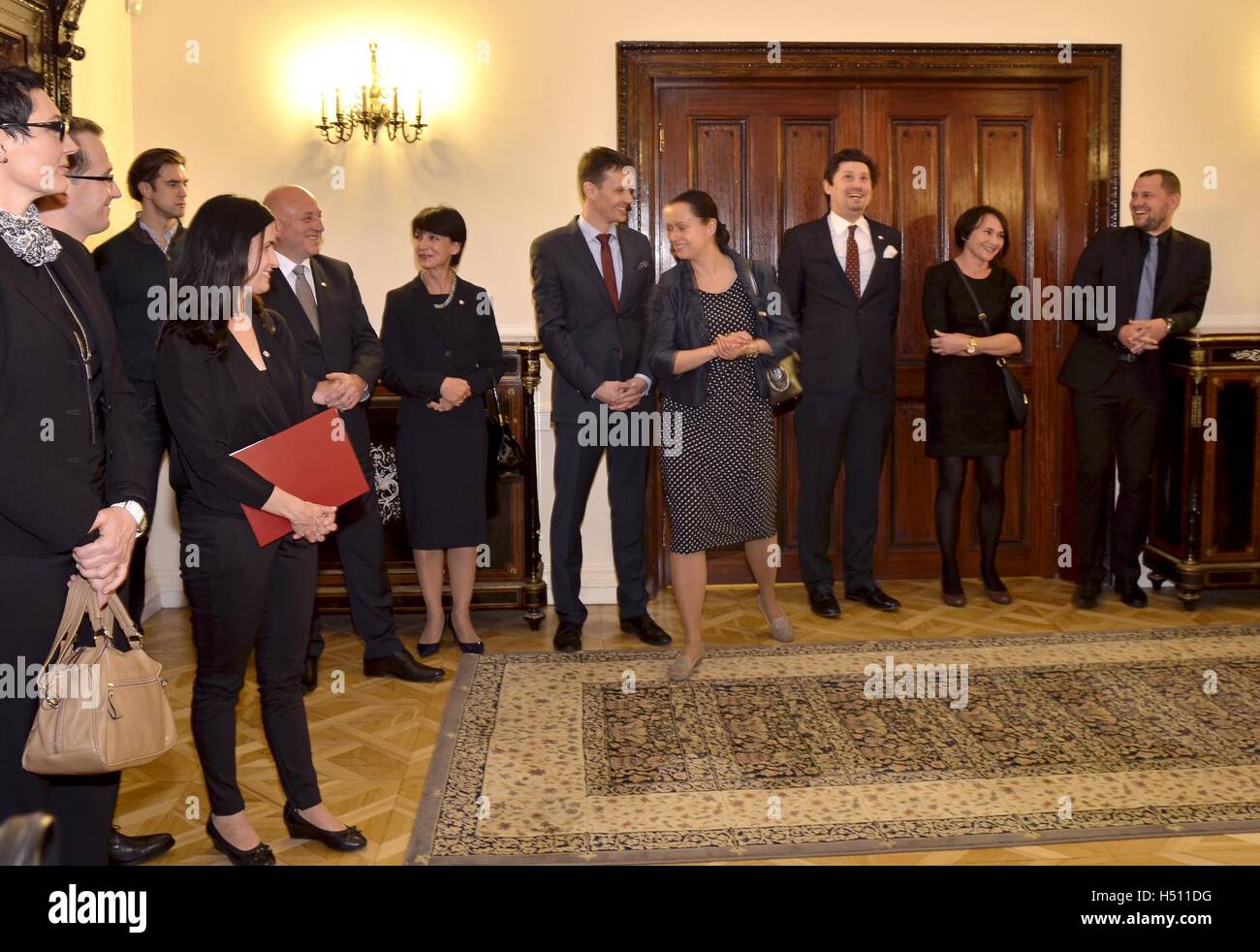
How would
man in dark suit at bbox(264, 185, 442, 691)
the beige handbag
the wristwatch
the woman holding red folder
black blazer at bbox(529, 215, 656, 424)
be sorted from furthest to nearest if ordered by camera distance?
black blazer at bbox(529, 215, 656, 424), man in dark suit at bbox(264, 185, 442, 691), the woman holding red folder, the wristwatch, the beige handbag

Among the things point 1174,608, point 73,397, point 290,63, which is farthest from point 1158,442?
point 73,397

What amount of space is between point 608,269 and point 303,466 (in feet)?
7.61

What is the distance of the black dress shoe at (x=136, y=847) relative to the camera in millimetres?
3279

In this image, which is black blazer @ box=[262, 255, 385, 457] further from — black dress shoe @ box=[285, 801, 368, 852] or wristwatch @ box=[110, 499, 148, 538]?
wristwatch @ box=[110, 499, 148, 538]

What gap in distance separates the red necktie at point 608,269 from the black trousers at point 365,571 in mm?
1173

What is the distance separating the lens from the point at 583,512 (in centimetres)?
528

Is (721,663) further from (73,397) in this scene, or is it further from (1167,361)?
(73,397)

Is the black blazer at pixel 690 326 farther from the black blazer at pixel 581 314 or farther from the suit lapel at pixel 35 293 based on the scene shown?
the suit lapel at pixel 35 293

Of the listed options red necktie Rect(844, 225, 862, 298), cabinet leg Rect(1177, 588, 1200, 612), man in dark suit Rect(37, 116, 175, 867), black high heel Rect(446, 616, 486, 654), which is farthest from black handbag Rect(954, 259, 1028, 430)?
man in dark suit Rect(37, 116, 175, 867)

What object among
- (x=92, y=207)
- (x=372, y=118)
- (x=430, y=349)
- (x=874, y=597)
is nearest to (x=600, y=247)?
(x=430, y=349)

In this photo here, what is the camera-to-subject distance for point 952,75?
618 centimetres

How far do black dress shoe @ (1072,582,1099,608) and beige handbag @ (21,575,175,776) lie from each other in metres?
4.52

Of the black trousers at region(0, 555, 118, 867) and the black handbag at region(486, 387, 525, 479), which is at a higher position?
the black handbag at region(486, 387, 525, 479)

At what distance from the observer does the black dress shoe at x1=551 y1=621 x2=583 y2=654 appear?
17.2 feet
